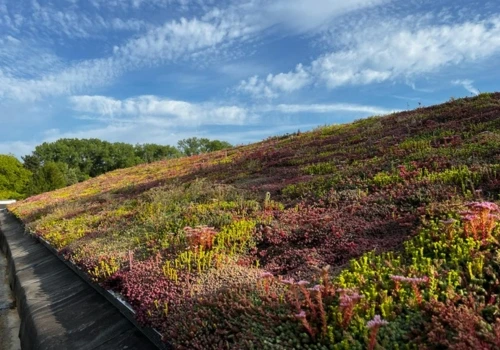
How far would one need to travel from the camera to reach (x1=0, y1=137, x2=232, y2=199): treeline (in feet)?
237

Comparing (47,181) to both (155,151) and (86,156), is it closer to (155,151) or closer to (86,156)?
(86,156)

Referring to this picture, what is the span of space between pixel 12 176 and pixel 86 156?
107ft

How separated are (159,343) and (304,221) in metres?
3.59

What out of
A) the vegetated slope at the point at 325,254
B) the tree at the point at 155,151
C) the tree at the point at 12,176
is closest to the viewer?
the vegetated slope at the point at 325,254

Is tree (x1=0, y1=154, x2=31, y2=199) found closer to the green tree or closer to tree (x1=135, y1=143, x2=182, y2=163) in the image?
the green tree

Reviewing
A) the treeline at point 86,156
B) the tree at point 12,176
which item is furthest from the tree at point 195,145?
the tree at point 12,176

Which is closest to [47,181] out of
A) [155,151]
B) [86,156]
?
[86,156]

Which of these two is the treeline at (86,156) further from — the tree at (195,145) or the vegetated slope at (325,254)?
the vegetated slope at (325,254)

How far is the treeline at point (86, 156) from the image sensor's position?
72.3m

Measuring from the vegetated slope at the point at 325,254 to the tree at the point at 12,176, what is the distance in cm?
6647

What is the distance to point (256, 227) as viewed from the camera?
719cm

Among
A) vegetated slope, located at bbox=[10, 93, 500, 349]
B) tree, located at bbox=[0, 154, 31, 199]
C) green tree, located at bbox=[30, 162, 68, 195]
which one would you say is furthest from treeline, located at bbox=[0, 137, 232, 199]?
vegetated slope, located at bbox=[10, 93, 500, 349]

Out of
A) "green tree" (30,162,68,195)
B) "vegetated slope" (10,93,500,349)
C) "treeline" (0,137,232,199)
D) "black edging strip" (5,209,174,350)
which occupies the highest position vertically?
"treeline" (0,137,232,199)

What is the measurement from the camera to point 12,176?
70812mm
